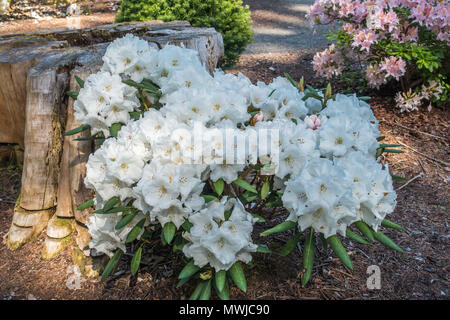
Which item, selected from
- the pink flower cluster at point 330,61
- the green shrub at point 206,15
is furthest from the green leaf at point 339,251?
the green shrub at point 206,15

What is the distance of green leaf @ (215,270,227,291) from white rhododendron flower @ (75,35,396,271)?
32mm

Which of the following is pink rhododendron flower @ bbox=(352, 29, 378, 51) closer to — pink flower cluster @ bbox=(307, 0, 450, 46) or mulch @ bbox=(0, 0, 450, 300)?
pink flower cluster @ bbox=(307, 0, 450, 46)

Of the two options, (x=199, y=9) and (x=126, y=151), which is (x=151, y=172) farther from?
(x=199, y=9)

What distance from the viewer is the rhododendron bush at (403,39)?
10.2 feet

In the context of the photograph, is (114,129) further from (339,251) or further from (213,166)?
(339,251)

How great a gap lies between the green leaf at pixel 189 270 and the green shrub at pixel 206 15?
115 inches

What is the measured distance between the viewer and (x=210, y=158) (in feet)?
4.64

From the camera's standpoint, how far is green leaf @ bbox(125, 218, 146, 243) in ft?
4.98

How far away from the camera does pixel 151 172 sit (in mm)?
1419

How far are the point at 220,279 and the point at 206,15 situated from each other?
344cm

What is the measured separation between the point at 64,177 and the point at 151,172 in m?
0.88

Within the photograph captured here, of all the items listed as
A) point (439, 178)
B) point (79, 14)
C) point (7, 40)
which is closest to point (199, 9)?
point (7, 40)

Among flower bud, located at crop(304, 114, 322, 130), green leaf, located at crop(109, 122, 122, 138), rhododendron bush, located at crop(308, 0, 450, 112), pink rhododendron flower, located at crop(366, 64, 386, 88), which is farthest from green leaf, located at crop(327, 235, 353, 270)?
pink rhododendron flower, located at crop(366, 64, 386, 88)

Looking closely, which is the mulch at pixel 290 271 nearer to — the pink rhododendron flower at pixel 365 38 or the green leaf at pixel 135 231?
the green leaf at pixel 135 231
